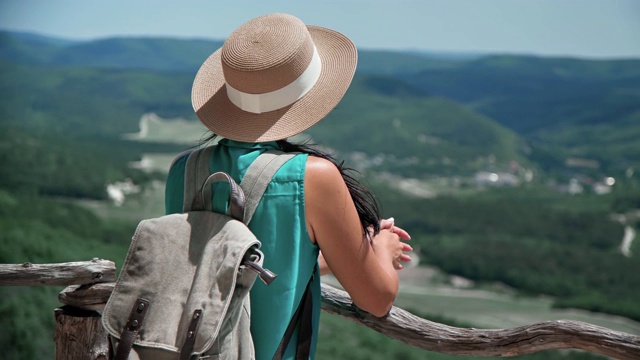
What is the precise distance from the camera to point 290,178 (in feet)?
5.12

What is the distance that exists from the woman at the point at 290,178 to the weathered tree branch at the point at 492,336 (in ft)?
1.38

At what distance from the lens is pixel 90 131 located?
182 feet

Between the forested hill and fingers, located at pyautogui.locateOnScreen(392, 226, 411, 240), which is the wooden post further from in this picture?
the forested hill

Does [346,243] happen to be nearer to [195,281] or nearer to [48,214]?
[195,281]

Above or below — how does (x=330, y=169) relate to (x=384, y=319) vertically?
above

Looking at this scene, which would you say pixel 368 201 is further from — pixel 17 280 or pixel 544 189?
pixel 544 189

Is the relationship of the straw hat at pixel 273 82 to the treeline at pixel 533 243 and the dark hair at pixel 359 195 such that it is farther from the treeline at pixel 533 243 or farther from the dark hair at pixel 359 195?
the treeline at pixel 533 243

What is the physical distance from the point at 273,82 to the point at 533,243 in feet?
144

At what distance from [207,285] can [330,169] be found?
0.99 feet

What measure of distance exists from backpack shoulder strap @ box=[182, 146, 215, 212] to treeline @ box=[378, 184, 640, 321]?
34480 mm

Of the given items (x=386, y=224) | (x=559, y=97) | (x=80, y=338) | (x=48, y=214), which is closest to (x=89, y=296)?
(x=80, y=338)

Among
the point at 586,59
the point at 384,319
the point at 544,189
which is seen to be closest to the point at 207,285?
the point at 384,319

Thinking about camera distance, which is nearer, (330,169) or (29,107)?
(330,169)

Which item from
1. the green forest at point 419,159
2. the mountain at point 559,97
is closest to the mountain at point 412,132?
the green forest at point 419,159
